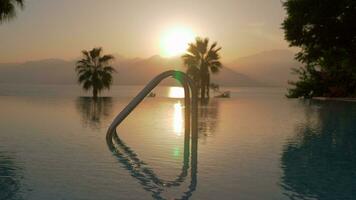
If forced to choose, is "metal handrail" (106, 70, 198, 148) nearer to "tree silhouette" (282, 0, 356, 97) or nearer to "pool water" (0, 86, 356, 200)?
"pool water" (0, 86, 356, 200)

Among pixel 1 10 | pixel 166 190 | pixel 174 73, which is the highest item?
pixel 1 10

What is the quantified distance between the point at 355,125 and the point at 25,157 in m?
15.7

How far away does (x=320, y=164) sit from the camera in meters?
10.8

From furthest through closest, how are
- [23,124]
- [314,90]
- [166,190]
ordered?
[314,90]
[23,124]
[166,190]

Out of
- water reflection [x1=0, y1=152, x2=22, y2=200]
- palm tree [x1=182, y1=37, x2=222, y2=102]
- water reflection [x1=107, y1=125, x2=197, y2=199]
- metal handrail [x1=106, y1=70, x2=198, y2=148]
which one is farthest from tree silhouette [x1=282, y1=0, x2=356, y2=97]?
water reflection [x1=0, y1=152, x2=22, y2=200]

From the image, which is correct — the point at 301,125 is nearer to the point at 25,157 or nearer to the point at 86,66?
the point at 25,157

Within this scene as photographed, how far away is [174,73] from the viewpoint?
46.3 ft

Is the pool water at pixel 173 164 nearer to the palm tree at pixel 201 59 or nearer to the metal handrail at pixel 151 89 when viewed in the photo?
the metal handrail at pixel 151 89

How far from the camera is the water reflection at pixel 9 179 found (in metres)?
7.08

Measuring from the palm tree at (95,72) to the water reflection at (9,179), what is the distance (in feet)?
110

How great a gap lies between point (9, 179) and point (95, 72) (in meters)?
36.3

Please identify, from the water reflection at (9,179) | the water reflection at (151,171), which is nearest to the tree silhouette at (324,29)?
the water reflection at (151,171)

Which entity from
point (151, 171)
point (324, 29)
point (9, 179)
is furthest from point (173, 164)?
point (324, 29)

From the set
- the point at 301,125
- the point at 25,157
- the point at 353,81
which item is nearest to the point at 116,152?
the point at 25,157
